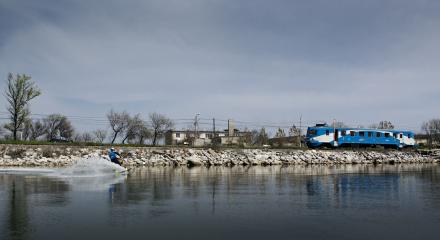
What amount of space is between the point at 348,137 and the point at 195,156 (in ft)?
78.2

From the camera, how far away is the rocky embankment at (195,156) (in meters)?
36.4

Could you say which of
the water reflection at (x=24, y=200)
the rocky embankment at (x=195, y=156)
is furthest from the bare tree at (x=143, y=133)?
the water reflection at (x=24, y=200)

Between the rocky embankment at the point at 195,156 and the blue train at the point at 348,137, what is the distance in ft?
5.80

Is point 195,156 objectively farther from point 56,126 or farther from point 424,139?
point 424,139

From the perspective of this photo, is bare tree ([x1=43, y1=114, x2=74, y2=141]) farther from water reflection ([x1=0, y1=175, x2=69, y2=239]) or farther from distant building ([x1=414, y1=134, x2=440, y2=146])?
distant building ([x1=414, y1=134, x2=440, y2=146])

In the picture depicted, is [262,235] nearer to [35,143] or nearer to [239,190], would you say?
[239,190]

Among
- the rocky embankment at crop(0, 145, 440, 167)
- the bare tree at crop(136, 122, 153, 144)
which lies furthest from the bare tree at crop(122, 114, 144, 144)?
the rocky embankment at crop(0, 145, 440, 167)

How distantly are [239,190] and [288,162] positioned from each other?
31513 mm

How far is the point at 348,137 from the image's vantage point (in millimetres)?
55500

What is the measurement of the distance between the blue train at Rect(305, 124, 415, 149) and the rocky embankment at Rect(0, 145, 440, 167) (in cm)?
177

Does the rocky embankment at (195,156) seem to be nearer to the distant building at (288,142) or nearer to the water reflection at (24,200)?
the distant building at (288,142)

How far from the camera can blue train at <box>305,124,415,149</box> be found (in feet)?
178

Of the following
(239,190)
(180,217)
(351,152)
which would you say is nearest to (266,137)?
(351,152)

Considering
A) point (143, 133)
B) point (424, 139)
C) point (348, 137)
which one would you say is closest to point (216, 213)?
point (348, 137)
